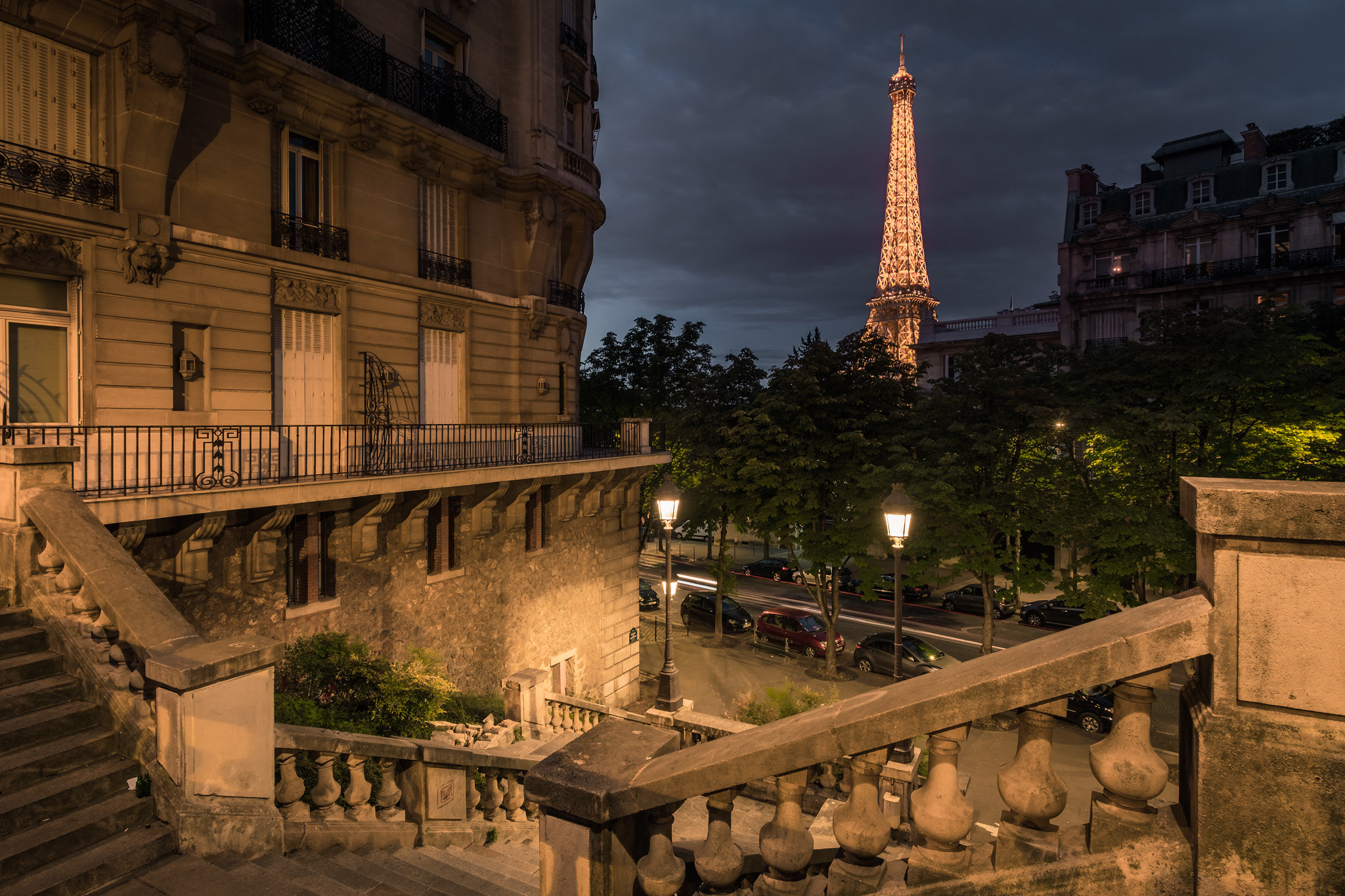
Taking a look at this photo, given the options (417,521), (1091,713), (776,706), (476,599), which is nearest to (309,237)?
(417,521)

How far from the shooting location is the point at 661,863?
10.4 ft

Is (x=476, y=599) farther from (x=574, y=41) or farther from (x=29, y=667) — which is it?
(x=574, y=41)

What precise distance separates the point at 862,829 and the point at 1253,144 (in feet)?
170

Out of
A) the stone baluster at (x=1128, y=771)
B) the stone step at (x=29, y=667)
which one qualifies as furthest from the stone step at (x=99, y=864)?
the stone baluster at (x=1128, y=771)

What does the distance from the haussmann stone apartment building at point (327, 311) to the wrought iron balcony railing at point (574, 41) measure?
8 cm

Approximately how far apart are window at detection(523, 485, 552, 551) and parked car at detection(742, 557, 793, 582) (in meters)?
23.0

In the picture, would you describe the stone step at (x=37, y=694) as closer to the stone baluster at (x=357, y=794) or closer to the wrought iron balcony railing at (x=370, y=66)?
the stone baluster at (x=357, y=794)

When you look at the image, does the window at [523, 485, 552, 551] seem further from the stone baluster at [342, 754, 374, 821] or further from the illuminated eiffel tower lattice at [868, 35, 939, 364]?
the illuminated eiffel tower lattice at [868, 35, 939, 364]

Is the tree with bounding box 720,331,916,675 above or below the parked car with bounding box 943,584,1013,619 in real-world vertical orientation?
above

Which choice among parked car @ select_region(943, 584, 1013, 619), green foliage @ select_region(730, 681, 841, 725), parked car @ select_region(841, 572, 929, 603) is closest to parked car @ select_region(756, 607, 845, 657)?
parked car @ select_region(841, 572, 929, 603)

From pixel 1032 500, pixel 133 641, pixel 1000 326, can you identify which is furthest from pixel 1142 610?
pixel 1000 326

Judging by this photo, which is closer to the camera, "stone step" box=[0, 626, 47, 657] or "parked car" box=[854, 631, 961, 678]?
"stone step" box=[0, 626, 47, 657]

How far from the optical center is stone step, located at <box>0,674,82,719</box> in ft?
16.9

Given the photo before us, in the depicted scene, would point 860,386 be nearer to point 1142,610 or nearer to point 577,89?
point 577,89
